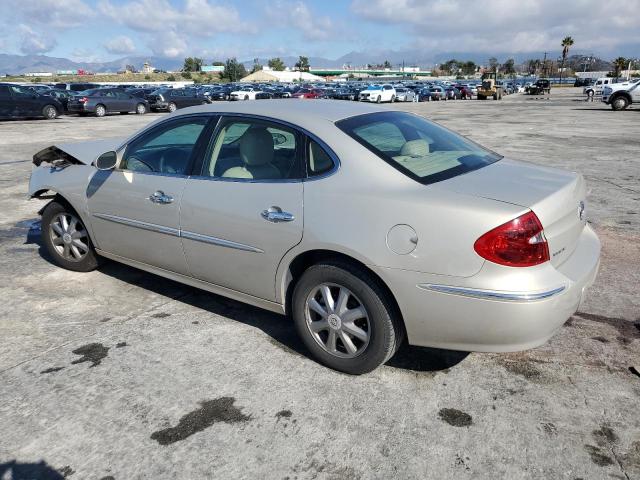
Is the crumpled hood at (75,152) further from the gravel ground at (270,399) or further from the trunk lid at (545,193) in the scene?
the trunk lid at (545,193)

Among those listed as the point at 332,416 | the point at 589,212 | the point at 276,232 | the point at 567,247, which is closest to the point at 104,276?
the point at 276,232

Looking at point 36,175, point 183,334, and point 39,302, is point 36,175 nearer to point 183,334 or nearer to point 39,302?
point 39,302

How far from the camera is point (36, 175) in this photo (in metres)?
5.03

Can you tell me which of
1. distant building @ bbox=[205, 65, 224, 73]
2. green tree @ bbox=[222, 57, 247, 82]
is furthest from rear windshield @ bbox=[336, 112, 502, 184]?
distant building @ bbox=[205, 65, 224, 73]

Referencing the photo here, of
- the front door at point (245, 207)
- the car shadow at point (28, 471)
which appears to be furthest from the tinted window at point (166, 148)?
the car shadow at point (28, 471)

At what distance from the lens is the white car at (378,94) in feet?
142

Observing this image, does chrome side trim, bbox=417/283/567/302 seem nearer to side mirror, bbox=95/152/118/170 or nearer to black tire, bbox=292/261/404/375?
black tire, bbox=292/261/404/375

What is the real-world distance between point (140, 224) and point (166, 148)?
2.03 ft

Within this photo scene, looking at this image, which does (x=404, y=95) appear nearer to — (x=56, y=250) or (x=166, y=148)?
(x=56, y=250)

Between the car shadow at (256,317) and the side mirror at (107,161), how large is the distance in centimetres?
111

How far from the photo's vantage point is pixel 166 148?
163 inches

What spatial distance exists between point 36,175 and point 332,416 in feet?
12.4

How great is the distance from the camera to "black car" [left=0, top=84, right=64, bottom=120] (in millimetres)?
Answer: 23531

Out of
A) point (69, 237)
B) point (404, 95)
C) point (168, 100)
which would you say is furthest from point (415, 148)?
point (404, 95)
